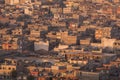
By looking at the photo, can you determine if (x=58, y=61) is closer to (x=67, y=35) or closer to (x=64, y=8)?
(x=67, y=35)

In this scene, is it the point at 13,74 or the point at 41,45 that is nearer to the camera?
the point at 13,74

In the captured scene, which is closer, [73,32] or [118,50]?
[118,50]

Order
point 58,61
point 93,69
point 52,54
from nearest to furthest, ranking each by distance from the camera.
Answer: point 93,69, point 58,61, point 52,54

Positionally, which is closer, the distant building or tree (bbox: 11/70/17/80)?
tree (bbox: 11/70/17/80)

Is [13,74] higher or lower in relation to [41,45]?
higher

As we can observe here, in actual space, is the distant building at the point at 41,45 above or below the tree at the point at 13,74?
below

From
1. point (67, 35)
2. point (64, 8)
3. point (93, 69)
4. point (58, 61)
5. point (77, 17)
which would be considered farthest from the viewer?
point (64, 8)

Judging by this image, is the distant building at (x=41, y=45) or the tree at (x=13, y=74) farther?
the distant building at (x=41, y=45)

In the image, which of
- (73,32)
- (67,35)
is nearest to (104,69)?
(67,35)

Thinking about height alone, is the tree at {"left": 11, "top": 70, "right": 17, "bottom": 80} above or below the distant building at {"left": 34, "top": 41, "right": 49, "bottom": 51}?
above
